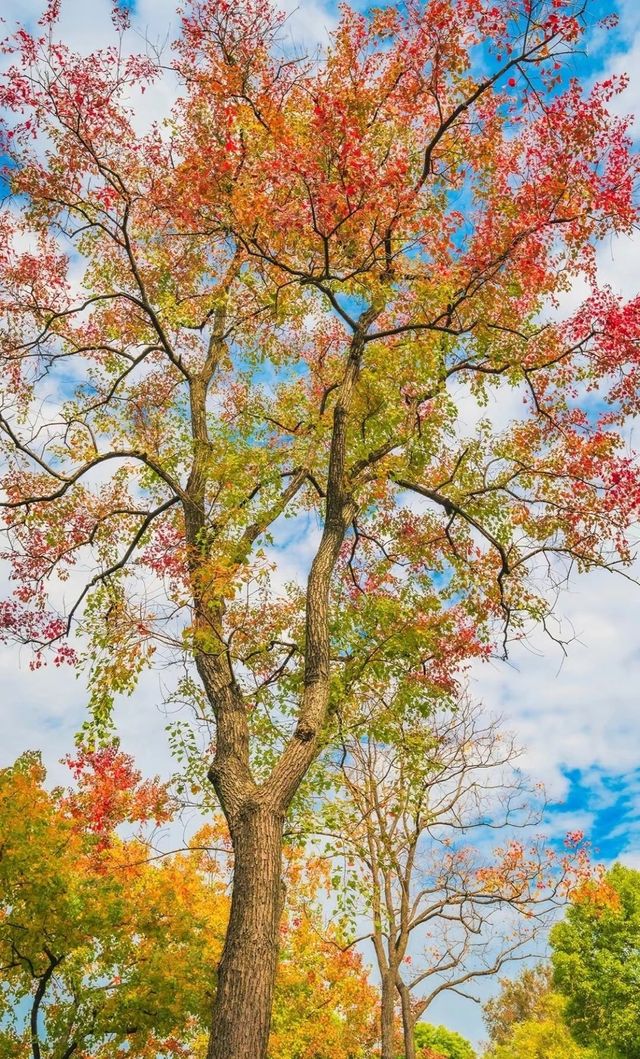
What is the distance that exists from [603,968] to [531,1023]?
561 cm

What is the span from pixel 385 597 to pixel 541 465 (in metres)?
2.69

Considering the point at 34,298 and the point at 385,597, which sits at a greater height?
the point at 34,298

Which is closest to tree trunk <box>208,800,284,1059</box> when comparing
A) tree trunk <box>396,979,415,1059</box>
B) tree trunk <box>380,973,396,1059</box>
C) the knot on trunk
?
the knot on trunk

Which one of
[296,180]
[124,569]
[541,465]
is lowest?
[124,569]

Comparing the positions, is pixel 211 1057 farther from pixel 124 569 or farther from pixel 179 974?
pixel 179 974

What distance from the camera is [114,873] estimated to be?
41.4 feet

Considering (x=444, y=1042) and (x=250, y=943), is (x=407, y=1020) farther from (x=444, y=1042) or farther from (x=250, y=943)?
(x=444, y=1042)

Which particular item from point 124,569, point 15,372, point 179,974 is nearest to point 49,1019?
point 179,974

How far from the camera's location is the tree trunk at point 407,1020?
14531 millimetres

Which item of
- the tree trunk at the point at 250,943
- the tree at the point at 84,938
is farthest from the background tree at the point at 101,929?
the tree trunk at the point at 250,943

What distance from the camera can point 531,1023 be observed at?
30.4 metres

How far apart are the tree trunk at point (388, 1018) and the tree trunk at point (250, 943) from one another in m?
10.1

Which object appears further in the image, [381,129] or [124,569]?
[124,569]

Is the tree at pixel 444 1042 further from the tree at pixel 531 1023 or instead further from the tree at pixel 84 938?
the tree at pixel 84 938
